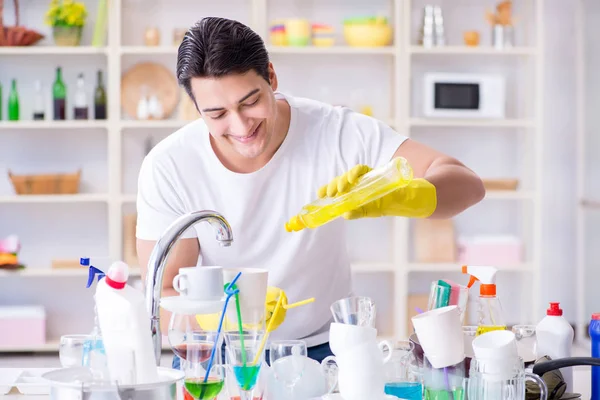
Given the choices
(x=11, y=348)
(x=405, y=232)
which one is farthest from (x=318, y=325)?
(x=11, y=348)

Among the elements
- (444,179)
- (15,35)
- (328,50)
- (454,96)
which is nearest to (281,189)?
(444,179)

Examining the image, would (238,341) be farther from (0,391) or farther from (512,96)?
(512,96)

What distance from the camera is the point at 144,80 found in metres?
4.93

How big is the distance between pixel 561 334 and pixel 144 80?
369cm

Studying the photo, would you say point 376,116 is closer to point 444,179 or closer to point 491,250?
point 491,250

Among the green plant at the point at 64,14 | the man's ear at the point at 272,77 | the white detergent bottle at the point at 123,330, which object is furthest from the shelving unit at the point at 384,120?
the white detergent bottle at the point at 123,330

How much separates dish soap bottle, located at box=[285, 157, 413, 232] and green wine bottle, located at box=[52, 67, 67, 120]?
343 centimetres

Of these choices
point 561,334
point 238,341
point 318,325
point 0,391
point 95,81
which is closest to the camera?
point 238,341

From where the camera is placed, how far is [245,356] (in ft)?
4.65

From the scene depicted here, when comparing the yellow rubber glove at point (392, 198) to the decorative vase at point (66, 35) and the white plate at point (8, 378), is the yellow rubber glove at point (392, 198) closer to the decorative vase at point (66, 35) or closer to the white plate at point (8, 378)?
the white plate at point (8, 378)

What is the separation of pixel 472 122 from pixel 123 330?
3.87m

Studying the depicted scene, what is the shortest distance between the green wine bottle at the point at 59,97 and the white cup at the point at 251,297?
3.52m

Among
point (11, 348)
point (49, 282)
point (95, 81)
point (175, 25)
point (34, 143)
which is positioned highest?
point (175, 25)

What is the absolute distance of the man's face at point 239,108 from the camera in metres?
1.88
